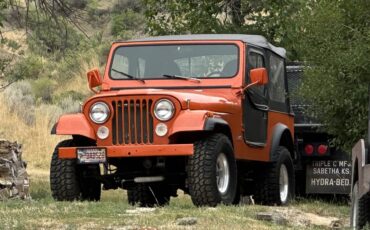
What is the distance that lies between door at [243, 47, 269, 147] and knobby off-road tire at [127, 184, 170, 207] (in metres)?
1.23

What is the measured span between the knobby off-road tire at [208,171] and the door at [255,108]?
45.6 inches

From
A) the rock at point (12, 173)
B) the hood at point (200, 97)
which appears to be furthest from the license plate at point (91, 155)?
the rock at point (12, 173)

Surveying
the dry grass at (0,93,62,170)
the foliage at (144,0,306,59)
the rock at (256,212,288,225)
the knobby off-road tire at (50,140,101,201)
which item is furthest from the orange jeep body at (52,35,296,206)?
the dry grass at (0,93,62,170)

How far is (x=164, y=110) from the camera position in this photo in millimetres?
8898

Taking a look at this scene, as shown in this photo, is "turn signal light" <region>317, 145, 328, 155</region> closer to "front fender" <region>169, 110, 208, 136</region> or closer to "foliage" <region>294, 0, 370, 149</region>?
"foliage" <region>294, 0, 370, 149</region>

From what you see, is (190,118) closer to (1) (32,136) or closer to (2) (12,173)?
(2) (12,173)

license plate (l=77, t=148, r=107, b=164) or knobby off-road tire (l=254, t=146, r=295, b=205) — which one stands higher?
license plate (l=77, t=148, r=107, b=164)

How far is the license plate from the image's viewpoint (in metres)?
8.84

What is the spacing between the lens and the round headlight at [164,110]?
8891 mm

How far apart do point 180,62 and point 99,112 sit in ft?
4.85

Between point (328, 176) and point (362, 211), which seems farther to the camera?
point (328, 176)

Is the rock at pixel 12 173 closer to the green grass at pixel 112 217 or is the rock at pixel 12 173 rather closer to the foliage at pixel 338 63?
the green grass at pixel 112 217

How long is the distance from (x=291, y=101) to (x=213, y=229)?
20.7ft

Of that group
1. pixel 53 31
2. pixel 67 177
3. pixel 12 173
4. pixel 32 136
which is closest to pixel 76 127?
pixel 67 177
